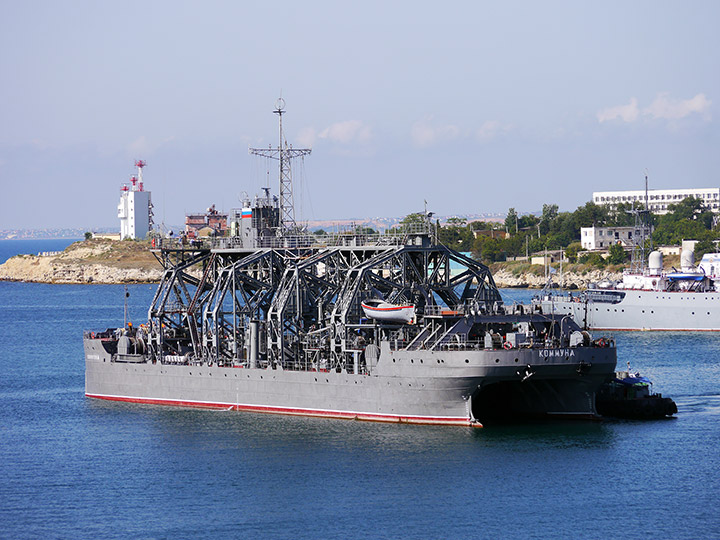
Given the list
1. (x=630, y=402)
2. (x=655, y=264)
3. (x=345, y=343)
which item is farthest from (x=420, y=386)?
(x=655, y=264)

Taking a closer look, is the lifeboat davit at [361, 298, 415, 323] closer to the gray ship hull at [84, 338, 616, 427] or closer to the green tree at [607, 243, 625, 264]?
the gray ship hull at [84, 338, 616, 427]

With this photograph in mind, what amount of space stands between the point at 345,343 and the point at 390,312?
9.57ft

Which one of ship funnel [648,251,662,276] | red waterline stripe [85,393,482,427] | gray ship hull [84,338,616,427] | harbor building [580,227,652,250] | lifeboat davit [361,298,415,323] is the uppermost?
harbor building [580,227,652,250]

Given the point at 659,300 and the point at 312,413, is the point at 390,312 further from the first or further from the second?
the point at 659,300

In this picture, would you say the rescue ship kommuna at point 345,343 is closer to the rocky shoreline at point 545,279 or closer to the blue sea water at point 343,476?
the blue sea water at point 343,476

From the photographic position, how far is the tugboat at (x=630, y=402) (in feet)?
181

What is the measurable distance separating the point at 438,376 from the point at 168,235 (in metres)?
22.1

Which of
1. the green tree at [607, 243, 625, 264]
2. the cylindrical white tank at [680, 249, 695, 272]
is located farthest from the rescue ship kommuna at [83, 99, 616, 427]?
the green tree at [607, 243, 625, 264]

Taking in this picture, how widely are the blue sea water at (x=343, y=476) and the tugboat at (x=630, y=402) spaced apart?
99 centimetres

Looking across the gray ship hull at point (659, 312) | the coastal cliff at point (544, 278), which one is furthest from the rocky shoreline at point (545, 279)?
the gray ship hull at point (659, 312)

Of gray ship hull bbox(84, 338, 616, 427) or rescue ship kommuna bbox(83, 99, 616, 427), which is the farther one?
rescue ship kommuna bbox(83, 99, 616, 427)

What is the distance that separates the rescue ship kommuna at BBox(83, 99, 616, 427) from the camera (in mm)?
50875

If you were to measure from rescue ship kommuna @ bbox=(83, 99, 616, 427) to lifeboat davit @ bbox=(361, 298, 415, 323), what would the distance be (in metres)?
0.68

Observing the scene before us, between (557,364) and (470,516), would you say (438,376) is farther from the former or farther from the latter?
(470,516)
